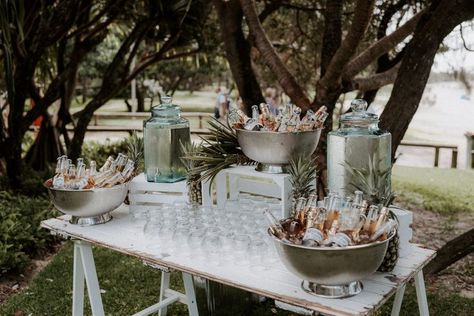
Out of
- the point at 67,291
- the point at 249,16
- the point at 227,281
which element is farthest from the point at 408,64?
the point at 67,291

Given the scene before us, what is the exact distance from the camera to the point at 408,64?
10.4 ft

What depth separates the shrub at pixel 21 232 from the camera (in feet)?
12.8

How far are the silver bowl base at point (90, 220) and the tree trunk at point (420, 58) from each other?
5.81 ft

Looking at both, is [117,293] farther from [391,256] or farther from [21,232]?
[391,256]

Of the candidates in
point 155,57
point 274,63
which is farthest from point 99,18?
point 274,63

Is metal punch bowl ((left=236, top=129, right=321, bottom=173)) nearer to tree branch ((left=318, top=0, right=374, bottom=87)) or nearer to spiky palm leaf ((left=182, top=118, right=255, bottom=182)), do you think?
spiky palm leaf ((left=182, top=118, right=255, bottom=182))

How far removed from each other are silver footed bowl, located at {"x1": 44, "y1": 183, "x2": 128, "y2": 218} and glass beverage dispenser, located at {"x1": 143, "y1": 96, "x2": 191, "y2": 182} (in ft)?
0.64

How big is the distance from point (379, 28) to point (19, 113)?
3496 millimetres

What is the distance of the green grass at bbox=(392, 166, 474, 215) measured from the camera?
6203 mm

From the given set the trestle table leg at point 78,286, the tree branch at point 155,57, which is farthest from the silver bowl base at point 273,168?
the tree branch at point 155,57

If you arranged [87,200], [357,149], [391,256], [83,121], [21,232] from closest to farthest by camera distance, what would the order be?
[391,256], [357,149], [87,200], [21,232], [83,121]

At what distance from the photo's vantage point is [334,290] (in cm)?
154

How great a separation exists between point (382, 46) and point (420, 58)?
60cm

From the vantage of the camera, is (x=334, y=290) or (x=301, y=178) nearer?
(x=334, y=290)
